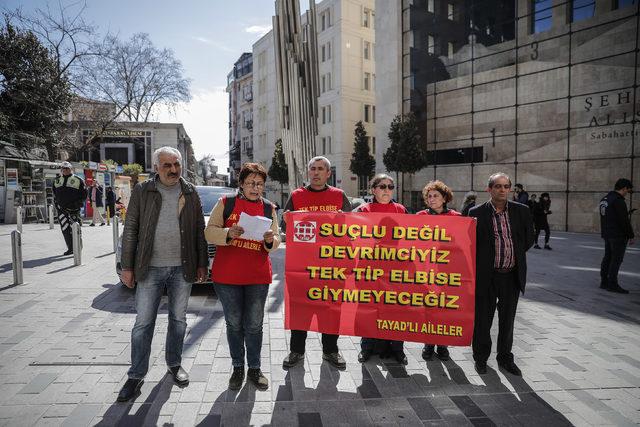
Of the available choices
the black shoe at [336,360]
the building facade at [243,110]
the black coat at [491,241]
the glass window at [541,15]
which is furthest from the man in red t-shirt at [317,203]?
the building facade at [243,110]

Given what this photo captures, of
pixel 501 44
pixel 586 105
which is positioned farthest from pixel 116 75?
pixel 586 105

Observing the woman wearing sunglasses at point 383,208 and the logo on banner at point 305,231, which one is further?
the woman wearing sunglasses at point 383,208

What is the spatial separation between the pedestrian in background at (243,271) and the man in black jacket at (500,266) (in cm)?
200

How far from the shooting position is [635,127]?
1622 centimetres

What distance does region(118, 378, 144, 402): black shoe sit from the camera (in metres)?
3.30

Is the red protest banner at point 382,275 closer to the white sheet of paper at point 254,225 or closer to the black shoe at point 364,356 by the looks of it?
the black shoe at point 364,356

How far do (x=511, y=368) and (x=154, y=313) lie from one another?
327cm

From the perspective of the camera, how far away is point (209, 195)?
8.59 meters

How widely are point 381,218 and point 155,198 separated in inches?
78.5

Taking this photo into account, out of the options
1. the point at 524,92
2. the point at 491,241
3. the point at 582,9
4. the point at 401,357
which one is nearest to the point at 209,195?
the point at 401,357

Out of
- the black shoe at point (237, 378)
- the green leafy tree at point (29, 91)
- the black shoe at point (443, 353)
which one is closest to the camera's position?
the black shoe at point (237, 378)

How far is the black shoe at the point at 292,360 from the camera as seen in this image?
13.3ft

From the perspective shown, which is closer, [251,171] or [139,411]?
[139,411]

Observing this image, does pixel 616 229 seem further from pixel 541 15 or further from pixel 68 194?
pixel 541 15
